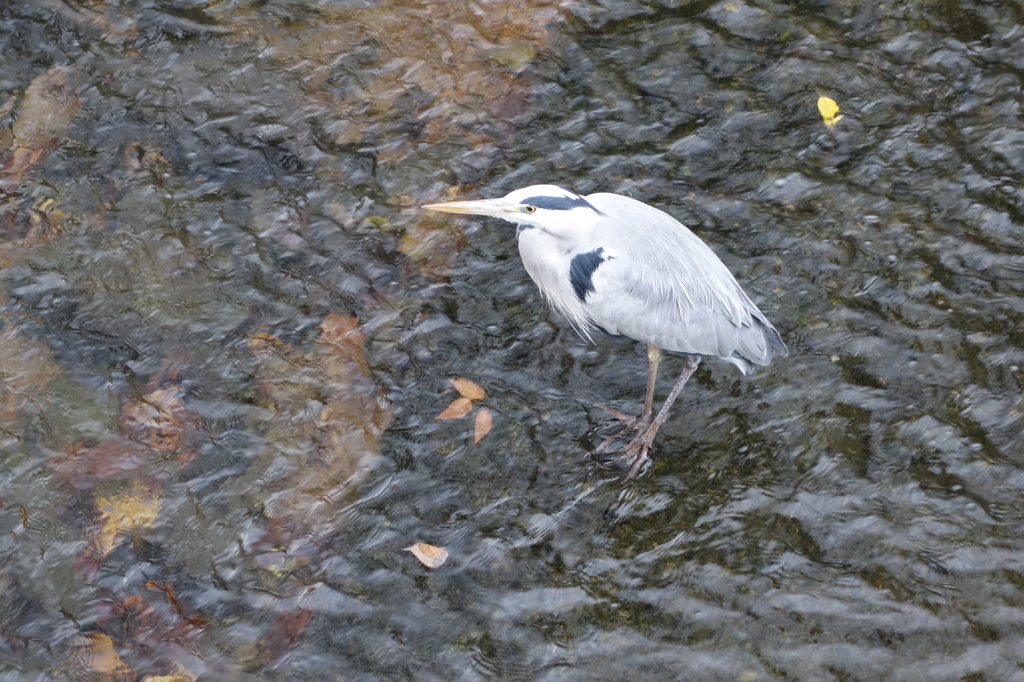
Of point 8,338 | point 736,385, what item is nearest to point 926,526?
point 736,385

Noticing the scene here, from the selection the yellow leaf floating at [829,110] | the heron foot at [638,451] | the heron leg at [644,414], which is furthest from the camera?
the yellow leaf floating at [829,110]

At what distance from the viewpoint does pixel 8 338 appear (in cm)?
495

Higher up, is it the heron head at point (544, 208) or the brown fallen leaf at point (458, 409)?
the heron head at point (544, 208)

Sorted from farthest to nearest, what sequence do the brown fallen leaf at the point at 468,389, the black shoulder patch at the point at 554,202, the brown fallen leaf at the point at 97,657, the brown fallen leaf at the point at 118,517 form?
the brown fallen leaf at the point at 468,389
the black shoulder patch at the point at 554,202
the brown fallen leaf at the point at 118,517
the brown fallen leaf at the point at 97,657

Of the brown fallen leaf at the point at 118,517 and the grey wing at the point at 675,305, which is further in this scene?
the grey wing at the point at 675,305

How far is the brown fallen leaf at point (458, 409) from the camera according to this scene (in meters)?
4.86

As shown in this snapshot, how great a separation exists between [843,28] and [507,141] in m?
2.58

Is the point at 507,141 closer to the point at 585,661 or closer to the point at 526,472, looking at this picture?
the point at 526,472

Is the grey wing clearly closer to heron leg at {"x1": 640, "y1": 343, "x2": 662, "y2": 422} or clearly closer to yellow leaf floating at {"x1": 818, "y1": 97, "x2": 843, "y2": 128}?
heron leg at {"x1": 640, "y1": 343, "x2": 662, "y2": 422}

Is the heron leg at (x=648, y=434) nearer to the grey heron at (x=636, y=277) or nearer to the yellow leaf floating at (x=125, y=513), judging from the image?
the grey heron at (x=636, y=277)

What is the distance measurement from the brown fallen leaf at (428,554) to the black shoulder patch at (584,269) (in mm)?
1449

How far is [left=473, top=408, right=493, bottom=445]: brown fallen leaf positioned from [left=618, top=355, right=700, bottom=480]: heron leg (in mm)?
726

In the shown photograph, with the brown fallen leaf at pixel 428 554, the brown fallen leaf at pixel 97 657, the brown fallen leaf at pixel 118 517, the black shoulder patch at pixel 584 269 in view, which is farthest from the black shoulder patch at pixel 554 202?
the brown fallen leaf at pixel 97 657

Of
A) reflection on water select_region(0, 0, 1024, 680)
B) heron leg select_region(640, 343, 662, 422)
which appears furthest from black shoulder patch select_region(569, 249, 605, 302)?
reflection on water select_region(0, 0, 1024, 680)
